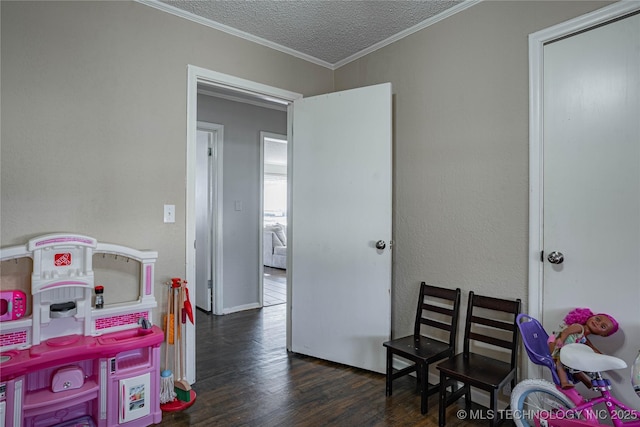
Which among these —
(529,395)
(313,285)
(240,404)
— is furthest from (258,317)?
(529,395)

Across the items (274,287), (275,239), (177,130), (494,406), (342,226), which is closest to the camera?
(494,406)

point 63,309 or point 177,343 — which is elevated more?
point 63,309

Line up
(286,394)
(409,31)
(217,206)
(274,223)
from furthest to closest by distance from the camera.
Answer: (274,223), (217,206), (409,31), (286,394)

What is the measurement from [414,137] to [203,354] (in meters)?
2.36

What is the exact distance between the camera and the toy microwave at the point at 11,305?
1.78m

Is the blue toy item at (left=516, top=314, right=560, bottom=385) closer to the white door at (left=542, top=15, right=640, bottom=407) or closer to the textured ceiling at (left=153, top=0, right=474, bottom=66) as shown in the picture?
the white door at (left=542, top=15, right=640, bottom=407)

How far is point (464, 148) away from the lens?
2.30 meters

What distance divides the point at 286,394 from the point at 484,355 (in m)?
1.23

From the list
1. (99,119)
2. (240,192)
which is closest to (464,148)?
(99,119)

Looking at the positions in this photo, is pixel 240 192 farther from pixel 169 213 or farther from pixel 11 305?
pixel 11 305

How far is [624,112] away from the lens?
1.68 metres

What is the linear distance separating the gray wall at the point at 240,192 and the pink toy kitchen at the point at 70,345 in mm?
2112

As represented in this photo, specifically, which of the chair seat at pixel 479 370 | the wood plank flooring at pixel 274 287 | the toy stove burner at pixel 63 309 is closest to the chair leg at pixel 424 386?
the chair seat at pixel 479 370

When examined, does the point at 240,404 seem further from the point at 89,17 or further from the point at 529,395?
the point at 89,17
